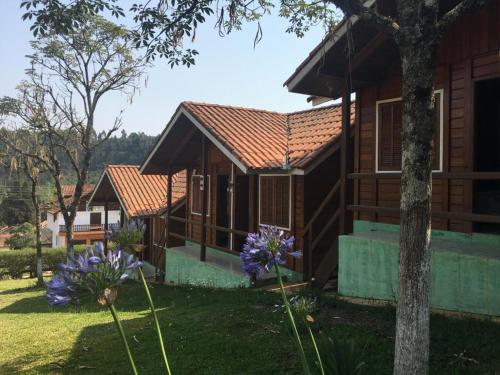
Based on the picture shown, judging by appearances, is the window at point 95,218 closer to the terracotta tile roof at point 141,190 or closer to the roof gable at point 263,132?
the terracotta tile roof at point 141,190

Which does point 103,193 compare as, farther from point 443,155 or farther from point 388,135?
point 443,155

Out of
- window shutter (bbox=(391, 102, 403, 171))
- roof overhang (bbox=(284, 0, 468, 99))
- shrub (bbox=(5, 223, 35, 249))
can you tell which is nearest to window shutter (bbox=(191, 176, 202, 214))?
roof overhang (bbox=(284, 0, 468, 99))

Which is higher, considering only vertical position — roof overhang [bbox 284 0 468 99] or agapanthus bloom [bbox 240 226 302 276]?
roof overhang [bbox 284 0 468 99]

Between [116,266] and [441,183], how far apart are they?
251 inches

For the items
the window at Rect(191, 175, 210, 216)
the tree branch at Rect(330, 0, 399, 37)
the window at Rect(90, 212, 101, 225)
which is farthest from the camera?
the window at Rect(90, 212, 101, 225)

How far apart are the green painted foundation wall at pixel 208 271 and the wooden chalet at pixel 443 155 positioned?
11.0ft

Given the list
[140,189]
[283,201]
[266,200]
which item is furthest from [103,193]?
[283,201]

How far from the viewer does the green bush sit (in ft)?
109

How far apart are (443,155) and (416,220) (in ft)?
15.1

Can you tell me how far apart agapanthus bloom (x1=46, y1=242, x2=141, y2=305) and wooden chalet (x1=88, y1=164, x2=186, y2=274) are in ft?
53.6

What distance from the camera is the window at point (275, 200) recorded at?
1164cm

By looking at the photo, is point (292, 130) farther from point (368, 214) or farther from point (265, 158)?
point (368, 214)

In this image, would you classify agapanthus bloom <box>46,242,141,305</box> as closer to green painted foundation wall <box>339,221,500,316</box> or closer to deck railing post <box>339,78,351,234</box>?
green painted foundation wall <box>339,221,500,316</box>

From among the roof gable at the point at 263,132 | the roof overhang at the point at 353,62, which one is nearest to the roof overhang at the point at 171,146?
the roof gable at the point at 263,132
